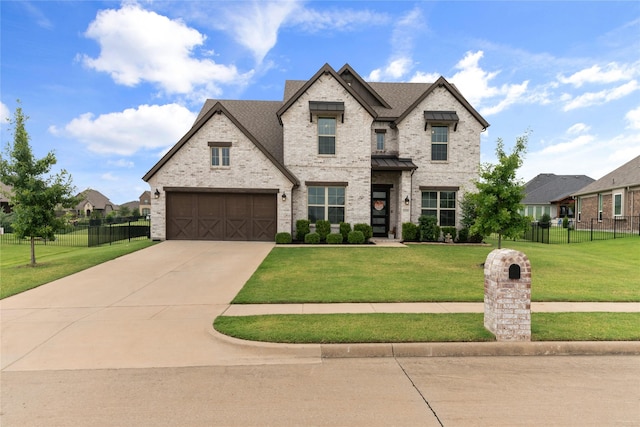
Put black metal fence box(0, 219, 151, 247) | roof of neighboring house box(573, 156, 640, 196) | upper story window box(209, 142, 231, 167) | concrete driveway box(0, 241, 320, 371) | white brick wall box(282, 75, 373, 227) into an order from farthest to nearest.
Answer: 1. roof of neighboring house box(573, 156, 640, 196)
2. black metal fence box(0, 219, 151, 247)
3. white brick wall box(282, 75, 373, 227)
4. upper story window box(209, 142, 231, 167)
5. concrete driveway box(0, 241, 320, 371)

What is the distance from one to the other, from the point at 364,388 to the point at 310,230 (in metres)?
14.0

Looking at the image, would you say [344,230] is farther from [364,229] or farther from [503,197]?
[503,197]

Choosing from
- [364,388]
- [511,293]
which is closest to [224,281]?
[364,388]

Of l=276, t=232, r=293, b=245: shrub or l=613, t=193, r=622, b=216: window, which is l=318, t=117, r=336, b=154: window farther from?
l=613, t=193, r=622, b=216: window

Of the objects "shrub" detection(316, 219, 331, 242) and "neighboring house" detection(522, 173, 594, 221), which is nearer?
"shrub" detection(316, 219, 331, 242)

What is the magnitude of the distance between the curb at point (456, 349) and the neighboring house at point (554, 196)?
4099cm

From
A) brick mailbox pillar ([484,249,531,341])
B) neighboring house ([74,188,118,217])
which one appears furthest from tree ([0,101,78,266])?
neighboring house ([74,188,118,217])

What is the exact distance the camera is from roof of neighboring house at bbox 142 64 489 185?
55.7 feet

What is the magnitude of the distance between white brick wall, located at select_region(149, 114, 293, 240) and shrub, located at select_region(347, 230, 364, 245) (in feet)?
11.0

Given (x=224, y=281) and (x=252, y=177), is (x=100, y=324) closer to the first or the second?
(x=224, y=281)

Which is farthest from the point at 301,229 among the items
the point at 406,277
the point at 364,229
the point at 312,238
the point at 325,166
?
the point at 406,277

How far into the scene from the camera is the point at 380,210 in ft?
64.6

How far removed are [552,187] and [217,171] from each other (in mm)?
46288

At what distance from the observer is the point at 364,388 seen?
3846mm
